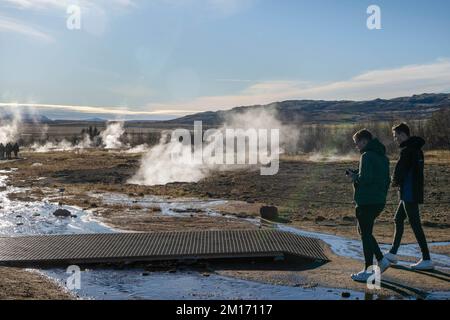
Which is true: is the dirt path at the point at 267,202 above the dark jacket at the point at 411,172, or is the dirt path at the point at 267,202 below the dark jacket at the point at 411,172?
below

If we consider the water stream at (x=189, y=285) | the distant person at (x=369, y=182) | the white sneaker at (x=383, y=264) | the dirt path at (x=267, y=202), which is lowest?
the dirt path at (x=267, y=202)

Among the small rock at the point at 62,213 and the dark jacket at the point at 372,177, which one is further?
the small rock at the point at 62,213

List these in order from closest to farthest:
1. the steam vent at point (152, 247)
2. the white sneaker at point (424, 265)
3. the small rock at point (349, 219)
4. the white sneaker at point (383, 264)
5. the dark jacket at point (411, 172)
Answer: the white sneaker at point (383, 264)
the dark jacket at point (411, 172)
the white sneaker at point (424, 265)
the steam vent at point (152, 247)
the small rock at point (349, 219)

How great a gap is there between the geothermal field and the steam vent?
0.67 feet

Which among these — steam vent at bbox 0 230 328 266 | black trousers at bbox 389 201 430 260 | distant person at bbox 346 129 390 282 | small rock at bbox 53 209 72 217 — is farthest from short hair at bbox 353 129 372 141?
small rock at bbox 53 209 72 217

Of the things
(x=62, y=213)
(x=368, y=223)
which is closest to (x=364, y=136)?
(x=368, y=223)

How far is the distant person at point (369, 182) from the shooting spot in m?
7.93

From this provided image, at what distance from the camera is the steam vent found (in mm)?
9773

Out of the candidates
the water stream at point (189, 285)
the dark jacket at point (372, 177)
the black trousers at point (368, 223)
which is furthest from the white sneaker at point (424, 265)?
the dark jacket at point (372, 177)

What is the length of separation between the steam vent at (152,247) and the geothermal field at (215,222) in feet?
0.67

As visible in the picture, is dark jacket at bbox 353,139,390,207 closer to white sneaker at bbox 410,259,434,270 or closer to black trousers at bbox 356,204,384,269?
black trousers at bbox 356,204,384,269

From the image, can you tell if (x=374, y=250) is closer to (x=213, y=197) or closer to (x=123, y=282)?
(x=123, y=282)

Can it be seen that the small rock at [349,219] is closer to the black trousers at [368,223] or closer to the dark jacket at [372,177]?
the black trousers at [368,223]

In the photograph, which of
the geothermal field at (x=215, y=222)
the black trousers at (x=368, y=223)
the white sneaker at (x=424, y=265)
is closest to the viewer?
the geothermal field at (x=215, y=222)
